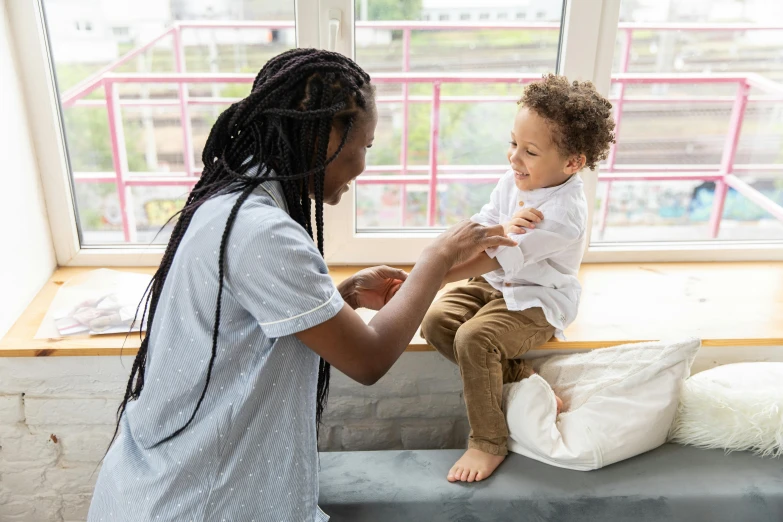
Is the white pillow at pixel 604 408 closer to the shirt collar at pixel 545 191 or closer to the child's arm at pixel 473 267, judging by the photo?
the child's arm at pixel 473 267

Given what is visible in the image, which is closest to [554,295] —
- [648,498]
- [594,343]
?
[594,343]

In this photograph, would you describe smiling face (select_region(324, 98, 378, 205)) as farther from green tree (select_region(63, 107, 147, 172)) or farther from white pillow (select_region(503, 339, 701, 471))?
green tree (select_region(63, 107, 147, 172))

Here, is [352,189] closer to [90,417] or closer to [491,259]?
[491,259]

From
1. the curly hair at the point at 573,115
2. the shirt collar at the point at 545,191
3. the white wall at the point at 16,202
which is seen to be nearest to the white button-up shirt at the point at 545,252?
the shirt collar at the point at 545,191

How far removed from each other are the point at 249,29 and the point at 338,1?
0.87 ft

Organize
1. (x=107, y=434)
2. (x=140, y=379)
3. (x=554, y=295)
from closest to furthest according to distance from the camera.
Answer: (x=140, y=379) < (x=554, y=295) < (x=107, y=434)

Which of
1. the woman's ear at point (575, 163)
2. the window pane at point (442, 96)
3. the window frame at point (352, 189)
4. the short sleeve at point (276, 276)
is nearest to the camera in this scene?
the short sleeve at point (276, 276)

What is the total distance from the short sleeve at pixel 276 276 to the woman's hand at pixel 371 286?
18.5 inches

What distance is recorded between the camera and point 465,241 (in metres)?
1.31

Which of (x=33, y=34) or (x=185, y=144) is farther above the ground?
(x=33, y=34)

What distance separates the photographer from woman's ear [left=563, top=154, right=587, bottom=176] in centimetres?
154

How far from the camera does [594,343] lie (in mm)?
1742

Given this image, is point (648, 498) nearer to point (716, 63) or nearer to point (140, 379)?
point (140, 379)

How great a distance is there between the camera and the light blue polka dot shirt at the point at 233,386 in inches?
39.9
